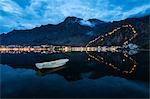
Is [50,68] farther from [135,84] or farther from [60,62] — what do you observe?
[135,84]

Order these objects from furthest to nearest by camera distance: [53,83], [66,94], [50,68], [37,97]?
[50,68] → [53,83] → [66,94] → [37,97]

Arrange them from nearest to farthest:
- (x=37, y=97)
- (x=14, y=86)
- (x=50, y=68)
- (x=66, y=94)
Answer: (x=37, y=97)
(x=66, y=94)
(x=14, y=86)
(x=50, y=68)

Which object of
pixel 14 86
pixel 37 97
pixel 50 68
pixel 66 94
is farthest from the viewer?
pixel 50 68

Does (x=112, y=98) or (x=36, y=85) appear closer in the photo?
(x=112, y=98)

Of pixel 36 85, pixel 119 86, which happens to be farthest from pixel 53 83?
pixel 119 86

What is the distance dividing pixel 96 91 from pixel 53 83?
9.69 meters

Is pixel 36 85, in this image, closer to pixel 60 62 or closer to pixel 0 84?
pixel 0 84

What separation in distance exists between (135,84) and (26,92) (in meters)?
18.9

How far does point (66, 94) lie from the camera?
101ft

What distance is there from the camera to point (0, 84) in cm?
3725

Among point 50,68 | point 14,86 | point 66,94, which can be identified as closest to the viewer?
point 66,94

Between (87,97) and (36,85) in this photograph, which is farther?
(36,85)

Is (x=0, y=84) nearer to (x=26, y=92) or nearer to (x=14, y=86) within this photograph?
(x=14, y=86)

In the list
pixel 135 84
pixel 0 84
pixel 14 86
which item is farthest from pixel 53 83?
pixel 135 84
